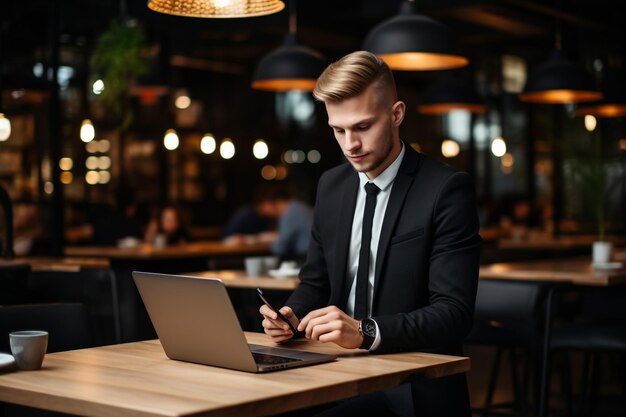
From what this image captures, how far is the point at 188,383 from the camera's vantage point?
2170 millimetres

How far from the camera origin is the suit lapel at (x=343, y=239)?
9.64ft

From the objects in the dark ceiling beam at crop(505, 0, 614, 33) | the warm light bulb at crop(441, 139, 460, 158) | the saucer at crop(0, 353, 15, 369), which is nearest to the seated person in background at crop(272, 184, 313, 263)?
the dark ceiling beam at crop(505, 0, 614, 33)

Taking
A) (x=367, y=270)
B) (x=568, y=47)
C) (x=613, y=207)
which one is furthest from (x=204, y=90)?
(x=367, y=270)

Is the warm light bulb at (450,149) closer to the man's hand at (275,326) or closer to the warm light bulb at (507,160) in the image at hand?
the warm light bulb at (507,160)

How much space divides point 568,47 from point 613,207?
221cm

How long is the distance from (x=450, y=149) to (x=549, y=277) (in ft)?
33.3

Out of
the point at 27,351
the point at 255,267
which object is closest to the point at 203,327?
the point at 27,351

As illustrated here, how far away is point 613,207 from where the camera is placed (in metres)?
11.5

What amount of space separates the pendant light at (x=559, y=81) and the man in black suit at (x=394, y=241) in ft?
15.2

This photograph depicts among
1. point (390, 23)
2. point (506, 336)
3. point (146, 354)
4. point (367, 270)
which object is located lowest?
point (506, 336)

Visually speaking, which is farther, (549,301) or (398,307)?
(549,301)

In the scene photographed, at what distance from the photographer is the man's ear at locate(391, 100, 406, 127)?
282 cm

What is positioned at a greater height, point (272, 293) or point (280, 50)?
point (280, 50)

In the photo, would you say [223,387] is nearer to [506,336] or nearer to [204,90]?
[506,336]
